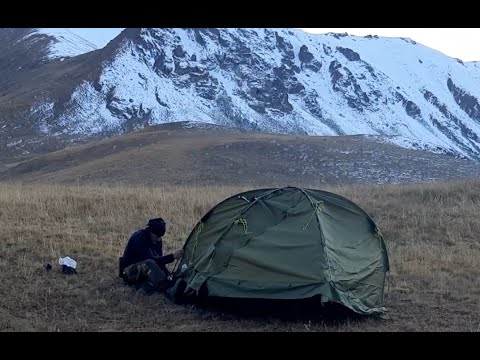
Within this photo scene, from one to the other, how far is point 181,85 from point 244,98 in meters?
8.34

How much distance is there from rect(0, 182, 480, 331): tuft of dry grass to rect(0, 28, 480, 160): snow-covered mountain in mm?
49744

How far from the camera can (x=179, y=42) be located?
88312 mm

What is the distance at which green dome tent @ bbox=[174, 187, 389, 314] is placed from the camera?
26.3ft

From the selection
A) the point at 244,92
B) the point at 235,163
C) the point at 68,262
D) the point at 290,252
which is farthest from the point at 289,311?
the point at 244,92

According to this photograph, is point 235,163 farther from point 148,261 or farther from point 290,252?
point 290,252

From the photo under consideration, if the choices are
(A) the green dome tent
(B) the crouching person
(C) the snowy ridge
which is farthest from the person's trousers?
(C) the snowy ridge

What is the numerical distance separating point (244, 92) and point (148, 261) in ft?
248

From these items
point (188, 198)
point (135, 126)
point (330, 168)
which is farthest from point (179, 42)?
point (188, 198)

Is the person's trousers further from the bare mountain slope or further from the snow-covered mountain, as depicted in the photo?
the snow-covered mountain

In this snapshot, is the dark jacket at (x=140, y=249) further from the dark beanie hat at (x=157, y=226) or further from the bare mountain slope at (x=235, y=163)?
the bare mountain slope at (x=235, y=163)

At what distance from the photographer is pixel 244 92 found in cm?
8369

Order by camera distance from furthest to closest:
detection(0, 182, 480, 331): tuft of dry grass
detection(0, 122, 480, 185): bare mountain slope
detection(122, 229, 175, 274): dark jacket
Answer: detection(0, 122, 480, 185): bare mountain slope
detection(122, 229, 175, 274): dark jacket
detection(0, 182, 480, 331): tuft of dry grass

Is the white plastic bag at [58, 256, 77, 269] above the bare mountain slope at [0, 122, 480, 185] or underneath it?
above

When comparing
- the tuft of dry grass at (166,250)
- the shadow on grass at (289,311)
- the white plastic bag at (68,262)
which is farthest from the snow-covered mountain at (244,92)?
the shadow on grass at (289,311)
